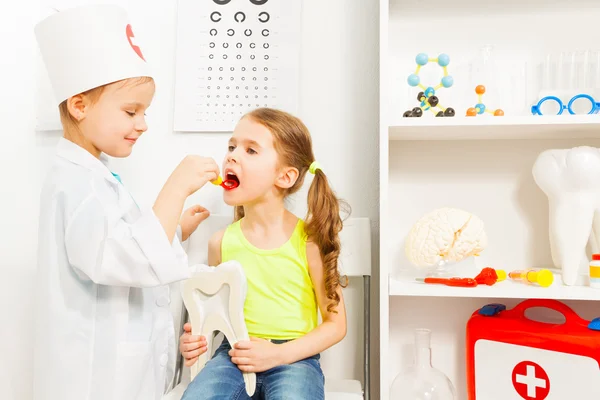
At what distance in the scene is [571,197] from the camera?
1.19 meters

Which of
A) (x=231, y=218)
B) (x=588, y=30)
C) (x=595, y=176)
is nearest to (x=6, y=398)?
(x=231, y=218)

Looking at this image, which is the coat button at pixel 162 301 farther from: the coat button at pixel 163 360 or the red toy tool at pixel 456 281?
the red toy tool at pixel 456 281

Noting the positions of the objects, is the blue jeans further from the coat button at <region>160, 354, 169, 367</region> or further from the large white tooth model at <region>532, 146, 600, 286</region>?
the large white tooth model at <region>532, 146, 600, 286</region>

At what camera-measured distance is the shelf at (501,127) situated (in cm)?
116

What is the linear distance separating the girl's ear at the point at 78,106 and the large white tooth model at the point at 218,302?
0.37 meters

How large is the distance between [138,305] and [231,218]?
378 millimetres

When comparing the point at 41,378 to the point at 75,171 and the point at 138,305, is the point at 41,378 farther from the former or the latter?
the point at 75,171

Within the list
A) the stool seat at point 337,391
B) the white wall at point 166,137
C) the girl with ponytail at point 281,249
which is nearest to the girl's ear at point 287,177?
the girl with ponytail at point 281,249

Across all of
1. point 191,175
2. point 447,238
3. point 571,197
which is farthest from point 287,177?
point 571,197

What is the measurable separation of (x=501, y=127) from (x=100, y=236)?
839 millimetres

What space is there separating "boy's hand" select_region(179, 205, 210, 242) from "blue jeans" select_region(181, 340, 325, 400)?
12.8 inches

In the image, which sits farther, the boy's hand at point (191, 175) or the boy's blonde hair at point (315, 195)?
the boy's blonde hair at point (315, 195)

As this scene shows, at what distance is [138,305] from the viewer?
107 cm

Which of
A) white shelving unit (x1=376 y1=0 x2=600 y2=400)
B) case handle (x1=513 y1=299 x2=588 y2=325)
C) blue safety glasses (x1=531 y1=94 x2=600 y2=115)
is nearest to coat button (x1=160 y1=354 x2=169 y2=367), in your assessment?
white shelving unit (x1=376 y1=0 x2=600 y2=400)
